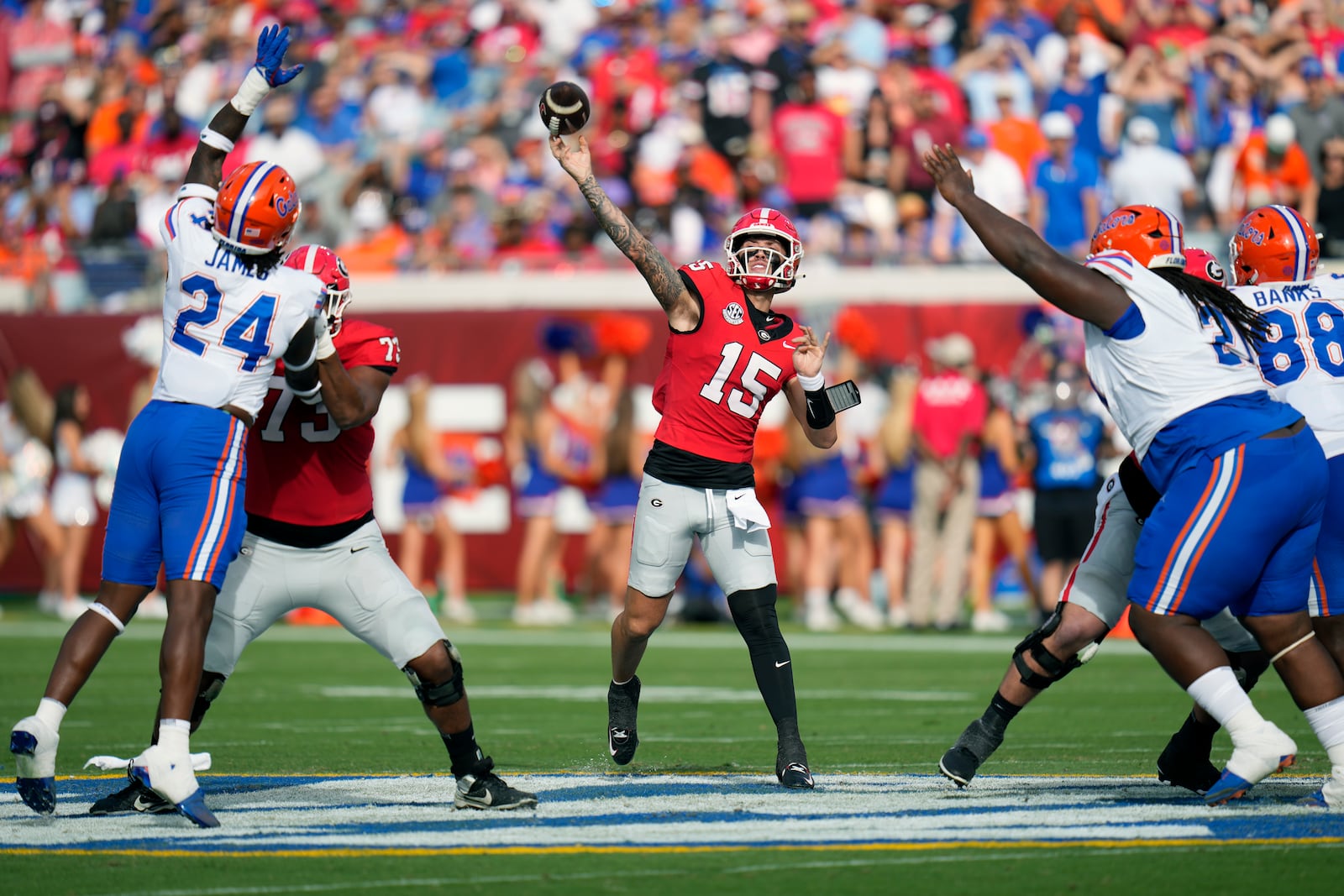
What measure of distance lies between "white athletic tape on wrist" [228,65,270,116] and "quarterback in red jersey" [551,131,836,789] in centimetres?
114

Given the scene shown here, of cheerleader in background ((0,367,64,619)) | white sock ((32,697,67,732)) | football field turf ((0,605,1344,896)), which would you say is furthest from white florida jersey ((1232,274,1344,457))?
cheerleader in background ((0,367,64,619))

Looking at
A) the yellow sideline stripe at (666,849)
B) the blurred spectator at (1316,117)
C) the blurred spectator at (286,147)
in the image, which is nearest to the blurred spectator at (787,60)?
the blurred spectator at (286,147)

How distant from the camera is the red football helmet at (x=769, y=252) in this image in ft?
23.1

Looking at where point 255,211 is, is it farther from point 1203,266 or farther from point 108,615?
point 1203,266

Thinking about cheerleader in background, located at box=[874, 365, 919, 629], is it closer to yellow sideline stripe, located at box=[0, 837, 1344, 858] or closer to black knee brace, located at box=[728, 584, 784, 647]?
black knee brace, located at box=[728, 584, 784, 647]

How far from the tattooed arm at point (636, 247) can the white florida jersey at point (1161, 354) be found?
5.69 feet

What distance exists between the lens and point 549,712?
9469 mm

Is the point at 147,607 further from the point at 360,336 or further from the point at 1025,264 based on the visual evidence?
the point at 1025,264

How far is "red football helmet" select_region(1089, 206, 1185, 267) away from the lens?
6.18 meters

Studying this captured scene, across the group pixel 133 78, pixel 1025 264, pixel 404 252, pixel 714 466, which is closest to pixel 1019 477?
pixel 404 252

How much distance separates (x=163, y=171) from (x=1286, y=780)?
16.9m

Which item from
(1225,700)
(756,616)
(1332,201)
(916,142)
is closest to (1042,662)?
(1225,700)

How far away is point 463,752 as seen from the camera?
5949mm

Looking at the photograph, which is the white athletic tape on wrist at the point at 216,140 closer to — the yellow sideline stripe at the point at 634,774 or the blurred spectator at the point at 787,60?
the yellow sideline stripe at the point at 634,774
